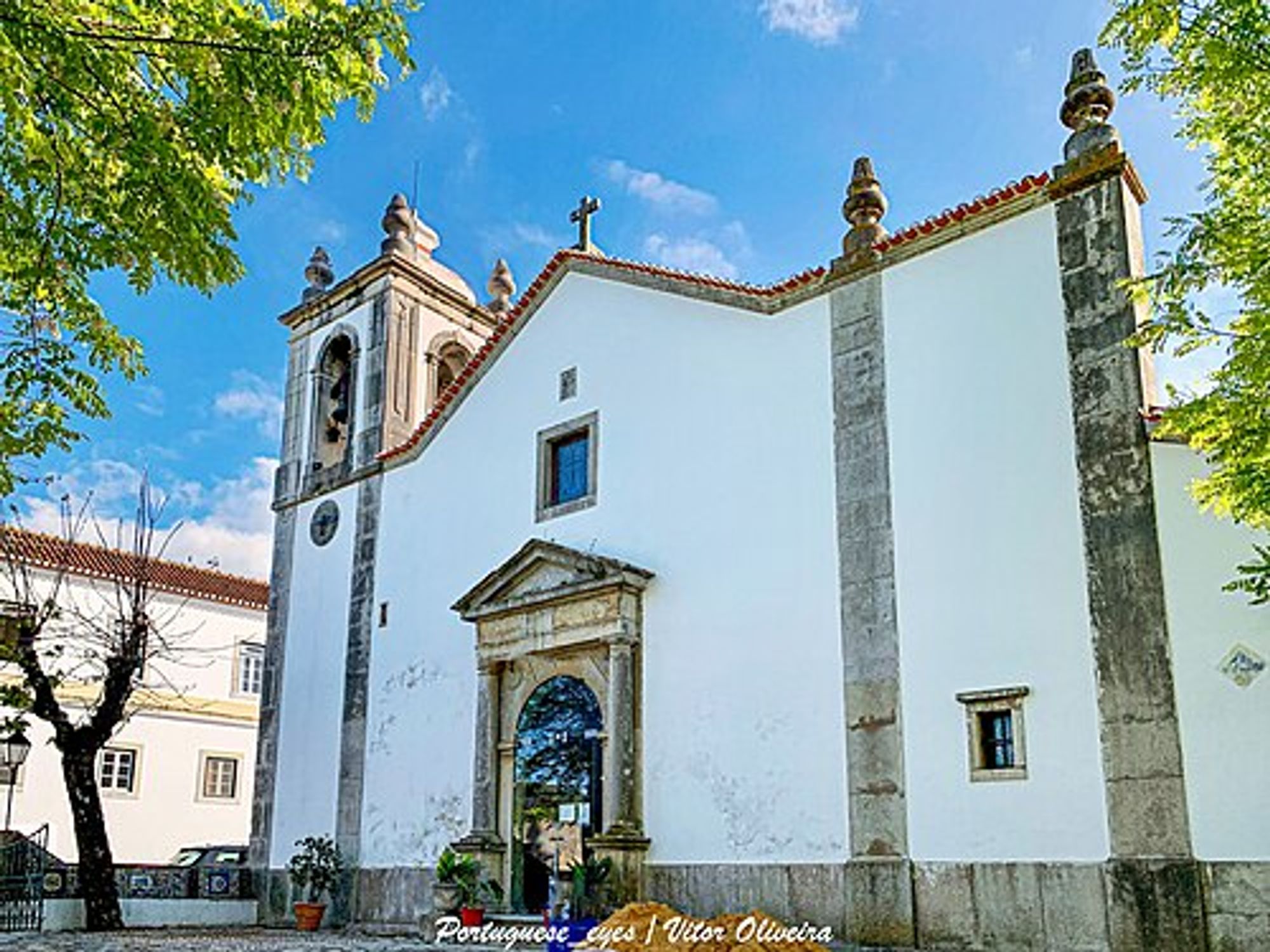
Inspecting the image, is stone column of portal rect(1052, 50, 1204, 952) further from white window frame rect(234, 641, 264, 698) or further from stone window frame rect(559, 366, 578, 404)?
white window frame rect(234, 641, 264, 698)

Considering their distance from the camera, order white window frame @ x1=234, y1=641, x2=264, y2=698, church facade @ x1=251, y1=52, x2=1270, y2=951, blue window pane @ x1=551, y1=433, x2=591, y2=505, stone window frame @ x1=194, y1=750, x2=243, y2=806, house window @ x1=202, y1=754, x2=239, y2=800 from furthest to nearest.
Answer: white window frame @ x1=234, y1=641, x2=264, y2=698
house window @ x1=202, y1=754, x2=239, y2=800
stone window frame @ x1=194, y1=750, x2=243, y2=806
blue window pane @ x1=551, y1=433, x2=591, y2=505
church facade @ x1=251, y1=52, x2=1270, y2=951

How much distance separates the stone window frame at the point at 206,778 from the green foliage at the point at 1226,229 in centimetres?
2239

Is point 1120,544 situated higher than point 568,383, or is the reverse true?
point 568,383

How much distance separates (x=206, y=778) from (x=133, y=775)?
1.69 metres

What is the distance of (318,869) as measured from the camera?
14344 millimetres

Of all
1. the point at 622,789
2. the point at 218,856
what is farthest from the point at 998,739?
the point at 218,856

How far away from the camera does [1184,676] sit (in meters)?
8.27

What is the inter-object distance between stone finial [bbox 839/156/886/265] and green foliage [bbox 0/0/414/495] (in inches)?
271

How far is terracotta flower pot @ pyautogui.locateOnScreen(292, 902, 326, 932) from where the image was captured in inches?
551

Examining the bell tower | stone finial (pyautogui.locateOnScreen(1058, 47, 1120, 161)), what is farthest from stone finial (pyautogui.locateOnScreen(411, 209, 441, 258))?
stone finial (pyautogui.locateOnScreen(1058, 47, 1120, 161))

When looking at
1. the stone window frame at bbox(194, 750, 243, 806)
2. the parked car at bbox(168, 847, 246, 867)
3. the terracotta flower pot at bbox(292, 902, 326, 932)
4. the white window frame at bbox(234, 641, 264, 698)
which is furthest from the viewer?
the white window frame at bbox(234, 641, 264, 698)

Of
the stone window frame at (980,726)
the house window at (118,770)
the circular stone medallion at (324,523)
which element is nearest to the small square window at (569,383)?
the circular stone medallion at (324,523)

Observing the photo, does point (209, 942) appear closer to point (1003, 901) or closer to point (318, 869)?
point (318, 869)

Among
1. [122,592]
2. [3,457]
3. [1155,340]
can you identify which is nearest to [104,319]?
[3,457]
